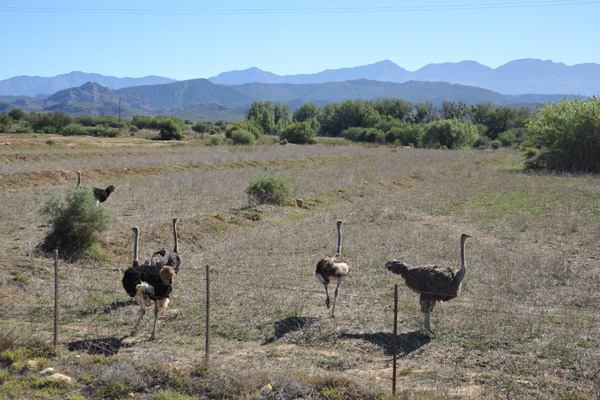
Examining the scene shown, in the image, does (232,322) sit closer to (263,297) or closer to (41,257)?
(263,297)

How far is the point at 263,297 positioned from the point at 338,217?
1010cm

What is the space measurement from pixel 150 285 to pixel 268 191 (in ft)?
43.6

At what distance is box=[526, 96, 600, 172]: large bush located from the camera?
123 feet

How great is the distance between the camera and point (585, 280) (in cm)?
1112

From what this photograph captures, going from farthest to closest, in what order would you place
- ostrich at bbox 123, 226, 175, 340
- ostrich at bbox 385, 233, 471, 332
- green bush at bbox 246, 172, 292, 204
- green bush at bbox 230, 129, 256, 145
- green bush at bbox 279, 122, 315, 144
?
green bush at bbox 279, 122, 315, 144 < green bush at bbox 230, 129, 256, 145 < green bush at bbox 246, 172, 292, 204 < ostrich at bbox 385, 233, 471, 332 < ostrich at bbox 123, 226, 175, 340

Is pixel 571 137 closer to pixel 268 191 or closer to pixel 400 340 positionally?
pixel 268 191

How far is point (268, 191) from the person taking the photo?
21.1 meters

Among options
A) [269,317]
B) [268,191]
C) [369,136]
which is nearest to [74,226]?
[269,317]

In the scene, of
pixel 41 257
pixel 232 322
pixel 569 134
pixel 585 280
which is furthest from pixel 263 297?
pixel 569 134

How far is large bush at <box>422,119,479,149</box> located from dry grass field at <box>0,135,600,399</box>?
181ft

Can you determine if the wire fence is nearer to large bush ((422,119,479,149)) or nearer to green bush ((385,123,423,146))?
large bush ((422,119,479,149))

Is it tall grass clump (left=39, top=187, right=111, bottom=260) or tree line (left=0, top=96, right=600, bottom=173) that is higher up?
tree line (left=0, top=96, right=600, bottom=173)

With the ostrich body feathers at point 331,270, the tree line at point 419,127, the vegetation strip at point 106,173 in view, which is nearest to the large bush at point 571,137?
the tree line at point 419,127

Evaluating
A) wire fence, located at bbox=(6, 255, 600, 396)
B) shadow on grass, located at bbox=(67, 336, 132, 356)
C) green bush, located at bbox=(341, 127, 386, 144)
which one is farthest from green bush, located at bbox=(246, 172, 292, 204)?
green bush, located at bbox=(341, 127, 386, 144)
